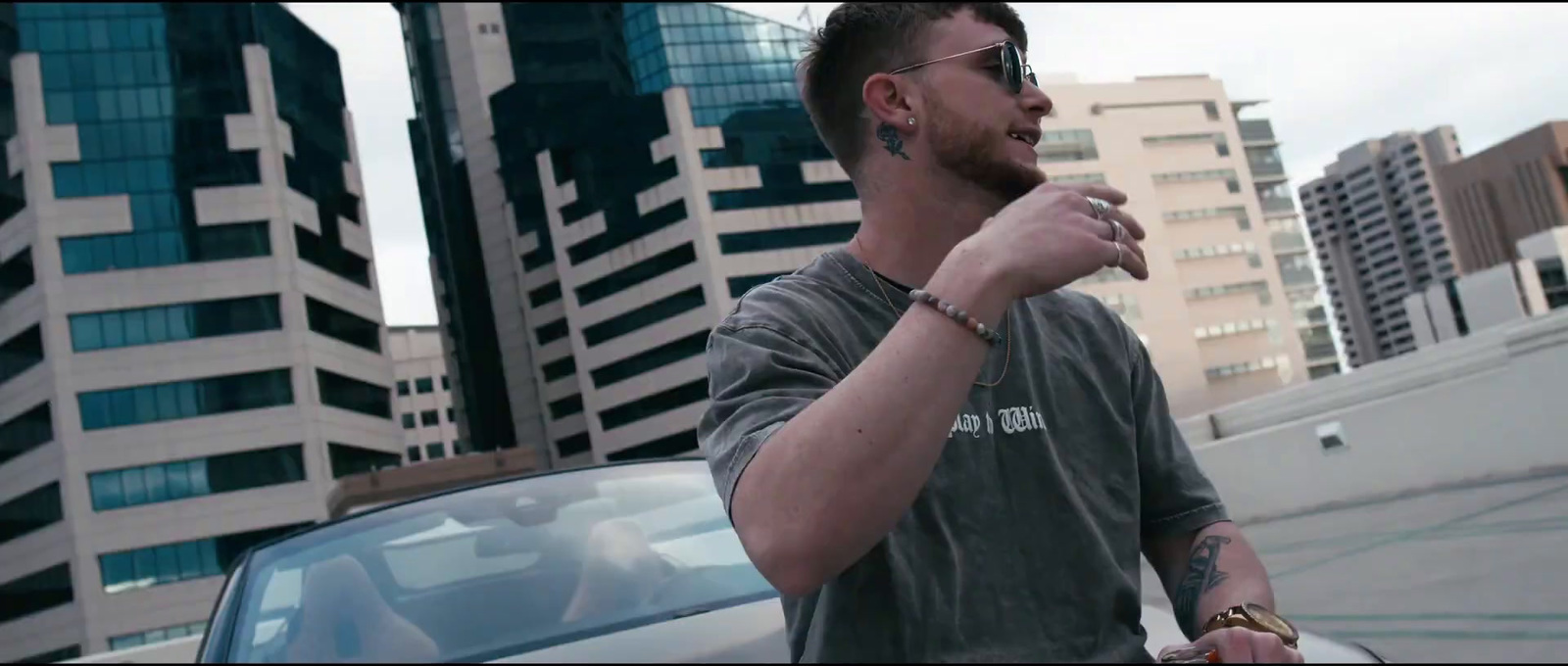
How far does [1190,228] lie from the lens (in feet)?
292

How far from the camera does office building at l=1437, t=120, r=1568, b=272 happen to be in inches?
3220

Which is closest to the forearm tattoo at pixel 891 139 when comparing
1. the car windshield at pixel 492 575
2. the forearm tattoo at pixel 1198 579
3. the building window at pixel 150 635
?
the forearm tattoo at pixel 1198 579

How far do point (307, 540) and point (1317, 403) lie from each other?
15.8 m

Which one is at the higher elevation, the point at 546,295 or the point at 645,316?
the point at 546,295

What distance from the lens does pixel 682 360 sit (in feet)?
213

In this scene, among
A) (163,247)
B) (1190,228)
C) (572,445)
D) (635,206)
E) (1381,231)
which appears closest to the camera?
(163,247)

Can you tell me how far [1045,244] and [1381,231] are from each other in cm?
20942

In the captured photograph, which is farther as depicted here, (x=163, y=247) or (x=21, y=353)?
(x=163, y=247)

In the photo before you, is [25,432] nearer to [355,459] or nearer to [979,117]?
[355,459]

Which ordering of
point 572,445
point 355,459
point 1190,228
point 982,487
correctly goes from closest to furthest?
point 982,487 → point 355,459 → point 572,445 → point 1190,228

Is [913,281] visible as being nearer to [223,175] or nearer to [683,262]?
[223,175]

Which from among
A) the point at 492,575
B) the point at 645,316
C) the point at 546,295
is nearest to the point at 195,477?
the point at 645,316

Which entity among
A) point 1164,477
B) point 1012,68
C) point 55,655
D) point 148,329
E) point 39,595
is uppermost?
point 148,329

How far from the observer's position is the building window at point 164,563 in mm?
46656
